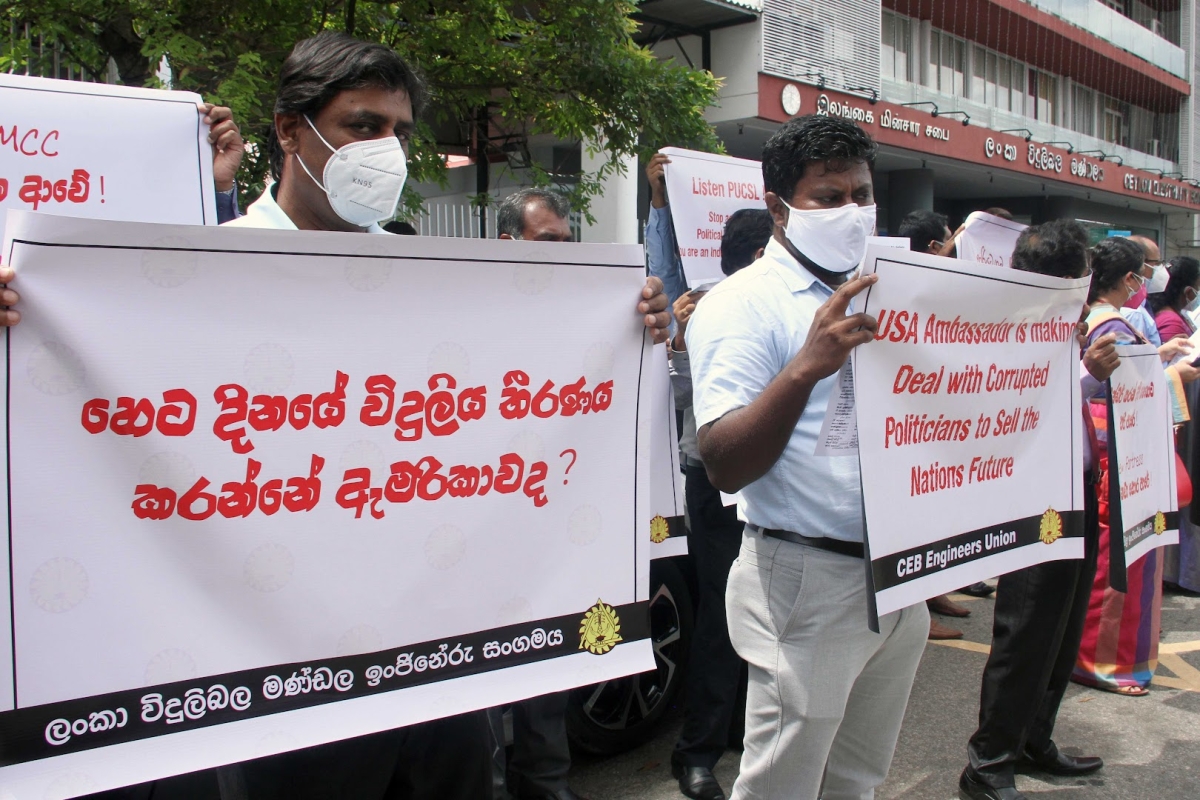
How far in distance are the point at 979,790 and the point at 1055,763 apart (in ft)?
1.53

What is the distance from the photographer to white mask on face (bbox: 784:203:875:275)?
88.8 inches

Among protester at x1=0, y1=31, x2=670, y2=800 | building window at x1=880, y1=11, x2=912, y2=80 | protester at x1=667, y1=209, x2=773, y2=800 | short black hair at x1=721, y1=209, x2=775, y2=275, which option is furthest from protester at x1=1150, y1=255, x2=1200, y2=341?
building window at x1=880, y1=11, x2=912, y2=80

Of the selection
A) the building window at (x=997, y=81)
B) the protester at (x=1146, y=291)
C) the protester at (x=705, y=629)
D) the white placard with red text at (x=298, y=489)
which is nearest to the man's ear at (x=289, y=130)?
the white placard with red text at (x=298, y=489)

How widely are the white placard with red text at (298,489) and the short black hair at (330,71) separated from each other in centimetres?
44

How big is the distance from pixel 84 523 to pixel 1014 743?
115 inches

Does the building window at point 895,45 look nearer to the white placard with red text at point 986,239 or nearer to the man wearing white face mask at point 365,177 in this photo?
the white placard with red text at point 986,239

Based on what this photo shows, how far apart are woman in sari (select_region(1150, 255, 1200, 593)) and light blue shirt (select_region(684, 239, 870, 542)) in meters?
4.09

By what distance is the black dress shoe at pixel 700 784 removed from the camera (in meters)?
3.36

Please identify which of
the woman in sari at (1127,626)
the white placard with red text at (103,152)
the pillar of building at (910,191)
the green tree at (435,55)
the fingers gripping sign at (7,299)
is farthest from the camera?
the pillar of building at (910,191)

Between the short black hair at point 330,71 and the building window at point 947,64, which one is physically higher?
the building window at point 947,64

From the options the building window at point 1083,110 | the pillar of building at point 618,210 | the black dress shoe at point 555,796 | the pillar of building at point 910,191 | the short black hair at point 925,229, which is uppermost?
the building window at point 1083,110

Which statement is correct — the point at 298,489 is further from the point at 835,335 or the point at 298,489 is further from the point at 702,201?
the point at 702,201

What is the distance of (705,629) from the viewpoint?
11.4ft

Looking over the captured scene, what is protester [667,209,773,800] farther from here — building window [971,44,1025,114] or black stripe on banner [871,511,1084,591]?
building window [971,44,1025,114]
